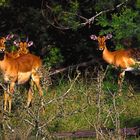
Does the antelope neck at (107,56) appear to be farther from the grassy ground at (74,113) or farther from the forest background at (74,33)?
the grassy ground at (74,113)

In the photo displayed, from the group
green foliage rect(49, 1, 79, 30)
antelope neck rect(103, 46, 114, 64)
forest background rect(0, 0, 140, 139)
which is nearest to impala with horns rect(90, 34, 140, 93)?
antelope neck rect(103, 46, 114, 64)

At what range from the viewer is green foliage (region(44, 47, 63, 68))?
56.9 feet

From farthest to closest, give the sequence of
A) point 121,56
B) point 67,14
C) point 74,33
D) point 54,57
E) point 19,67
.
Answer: point 74,33
point 54,57
point 121,56
point 67,14
point 19,67

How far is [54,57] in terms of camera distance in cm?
1734

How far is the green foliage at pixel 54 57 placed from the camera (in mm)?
17344

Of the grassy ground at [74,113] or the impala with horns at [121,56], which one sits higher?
the impala with horns at [121,56]

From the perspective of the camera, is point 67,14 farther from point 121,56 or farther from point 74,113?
point 74,113

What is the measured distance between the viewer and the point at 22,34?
18562mm

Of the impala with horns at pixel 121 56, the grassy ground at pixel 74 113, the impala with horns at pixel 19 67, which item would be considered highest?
the impala with horns at pixel 121 56

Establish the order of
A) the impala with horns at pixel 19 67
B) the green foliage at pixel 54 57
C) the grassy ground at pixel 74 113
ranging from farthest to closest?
the green foliage at pixel 54 57, the impala with horns at pixel 19 67, the grassy ground at pixel 74 113

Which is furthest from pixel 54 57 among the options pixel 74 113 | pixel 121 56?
pixel 74 113

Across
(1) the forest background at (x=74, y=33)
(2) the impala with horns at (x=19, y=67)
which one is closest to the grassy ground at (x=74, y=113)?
(1) the forest background at (x=74, y=33)

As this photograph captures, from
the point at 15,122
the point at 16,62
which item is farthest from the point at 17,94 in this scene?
the point at 16,62

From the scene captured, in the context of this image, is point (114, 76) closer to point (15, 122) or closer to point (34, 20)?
point (34, 20)
